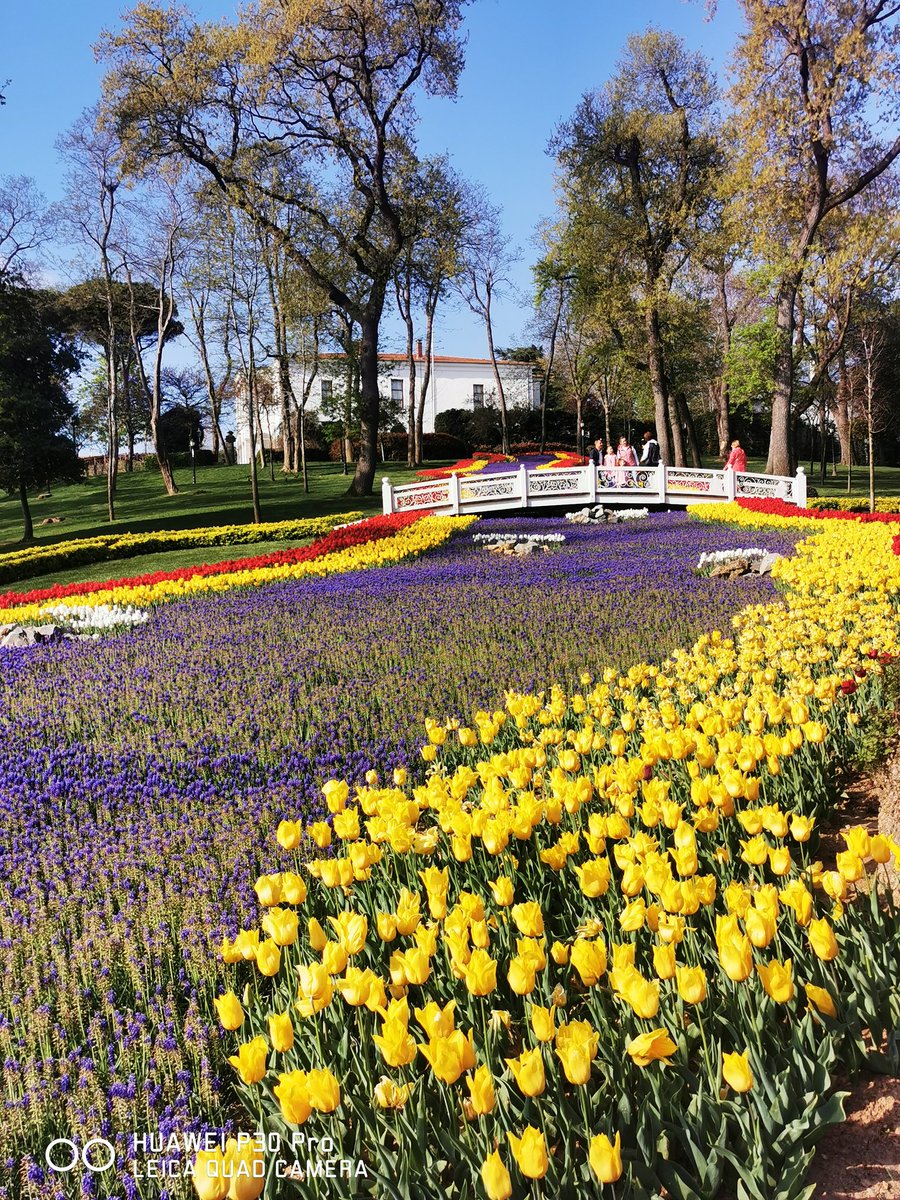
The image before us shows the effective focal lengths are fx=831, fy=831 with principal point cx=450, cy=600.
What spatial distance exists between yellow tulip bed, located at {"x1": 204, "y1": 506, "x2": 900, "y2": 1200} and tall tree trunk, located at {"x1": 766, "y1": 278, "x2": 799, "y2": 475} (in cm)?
2303

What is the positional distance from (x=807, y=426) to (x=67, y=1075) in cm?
6042

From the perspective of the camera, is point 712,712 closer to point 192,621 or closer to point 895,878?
point 895,878

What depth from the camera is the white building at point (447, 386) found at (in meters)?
64.9

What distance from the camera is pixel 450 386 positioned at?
72.0 meters

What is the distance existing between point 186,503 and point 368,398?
1069 cm

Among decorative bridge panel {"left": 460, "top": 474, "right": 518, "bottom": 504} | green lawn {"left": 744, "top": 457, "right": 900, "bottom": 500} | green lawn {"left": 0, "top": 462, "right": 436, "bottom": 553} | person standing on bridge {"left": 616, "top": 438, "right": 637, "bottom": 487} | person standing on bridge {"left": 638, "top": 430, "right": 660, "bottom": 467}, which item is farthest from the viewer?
green lawn {"left": 744, "top": 457, "right": 900, "bottom": 500}

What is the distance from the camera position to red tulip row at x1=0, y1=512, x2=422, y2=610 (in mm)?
14000

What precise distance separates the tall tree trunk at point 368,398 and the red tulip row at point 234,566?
9029 mm

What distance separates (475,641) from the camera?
8164 millimetres

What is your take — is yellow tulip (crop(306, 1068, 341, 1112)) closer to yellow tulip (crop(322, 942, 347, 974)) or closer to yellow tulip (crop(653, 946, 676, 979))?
yellow tulip (crop(322, 942, 347, 974))

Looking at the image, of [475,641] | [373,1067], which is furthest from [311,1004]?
[475,641]

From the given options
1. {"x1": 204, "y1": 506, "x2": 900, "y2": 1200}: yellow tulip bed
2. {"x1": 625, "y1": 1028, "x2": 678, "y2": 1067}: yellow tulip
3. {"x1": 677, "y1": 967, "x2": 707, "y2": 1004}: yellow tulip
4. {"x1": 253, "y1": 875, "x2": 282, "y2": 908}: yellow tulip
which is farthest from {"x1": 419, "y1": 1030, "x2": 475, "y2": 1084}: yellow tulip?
{"x1": 253, "y1": 875, "x2": 282, "y2": 908}: yellow tulip

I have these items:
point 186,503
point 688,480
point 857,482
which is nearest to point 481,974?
point 688,480

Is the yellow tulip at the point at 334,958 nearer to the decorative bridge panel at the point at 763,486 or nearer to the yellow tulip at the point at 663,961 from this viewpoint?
the yellow tulip at the point at 663,961
